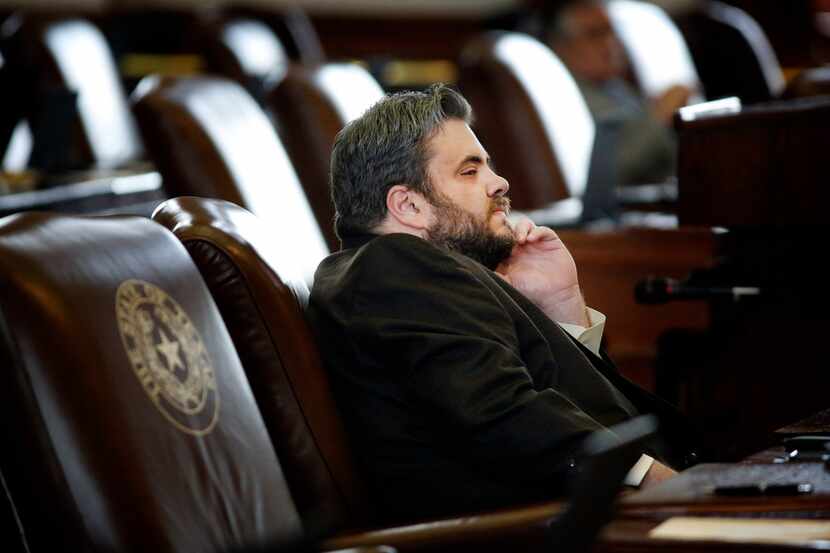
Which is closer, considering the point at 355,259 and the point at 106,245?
the point at 106,245

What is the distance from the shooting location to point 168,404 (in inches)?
56.9

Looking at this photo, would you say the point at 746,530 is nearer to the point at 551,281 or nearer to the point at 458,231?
the point at 458,231

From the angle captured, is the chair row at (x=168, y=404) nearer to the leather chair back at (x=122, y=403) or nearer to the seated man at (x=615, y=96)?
the leather chair back at (x=122, y=403)

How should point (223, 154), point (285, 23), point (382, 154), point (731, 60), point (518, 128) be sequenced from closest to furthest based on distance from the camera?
Result: point (382, 154)
point (223, 154)
point (518, 128)
point (731, 60)
point (285, 23)

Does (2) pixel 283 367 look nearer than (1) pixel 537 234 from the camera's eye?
Yes

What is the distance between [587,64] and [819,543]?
351 cm

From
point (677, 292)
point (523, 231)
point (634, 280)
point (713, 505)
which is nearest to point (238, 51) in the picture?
point (634, 280)

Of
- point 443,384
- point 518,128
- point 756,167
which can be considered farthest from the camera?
point 518,128

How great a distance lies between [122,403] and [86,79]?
147 inches

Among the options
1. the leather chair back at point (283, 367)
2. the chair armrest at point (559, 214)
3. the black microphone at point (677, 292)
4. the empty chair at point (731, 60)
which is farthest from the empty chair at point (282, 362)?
the empty chair at point (731, 60)

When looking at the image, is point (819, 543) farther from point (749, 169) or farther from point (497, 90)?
point (497, 90)

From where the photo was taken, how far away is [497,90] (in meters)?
4.05

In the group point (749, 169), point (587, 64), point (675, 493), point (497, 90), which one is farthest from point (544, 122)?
point (675, 493)

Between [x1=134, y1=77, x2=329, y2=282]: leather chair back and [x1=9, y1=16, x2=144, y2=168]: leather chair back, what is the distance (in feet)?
6.63
